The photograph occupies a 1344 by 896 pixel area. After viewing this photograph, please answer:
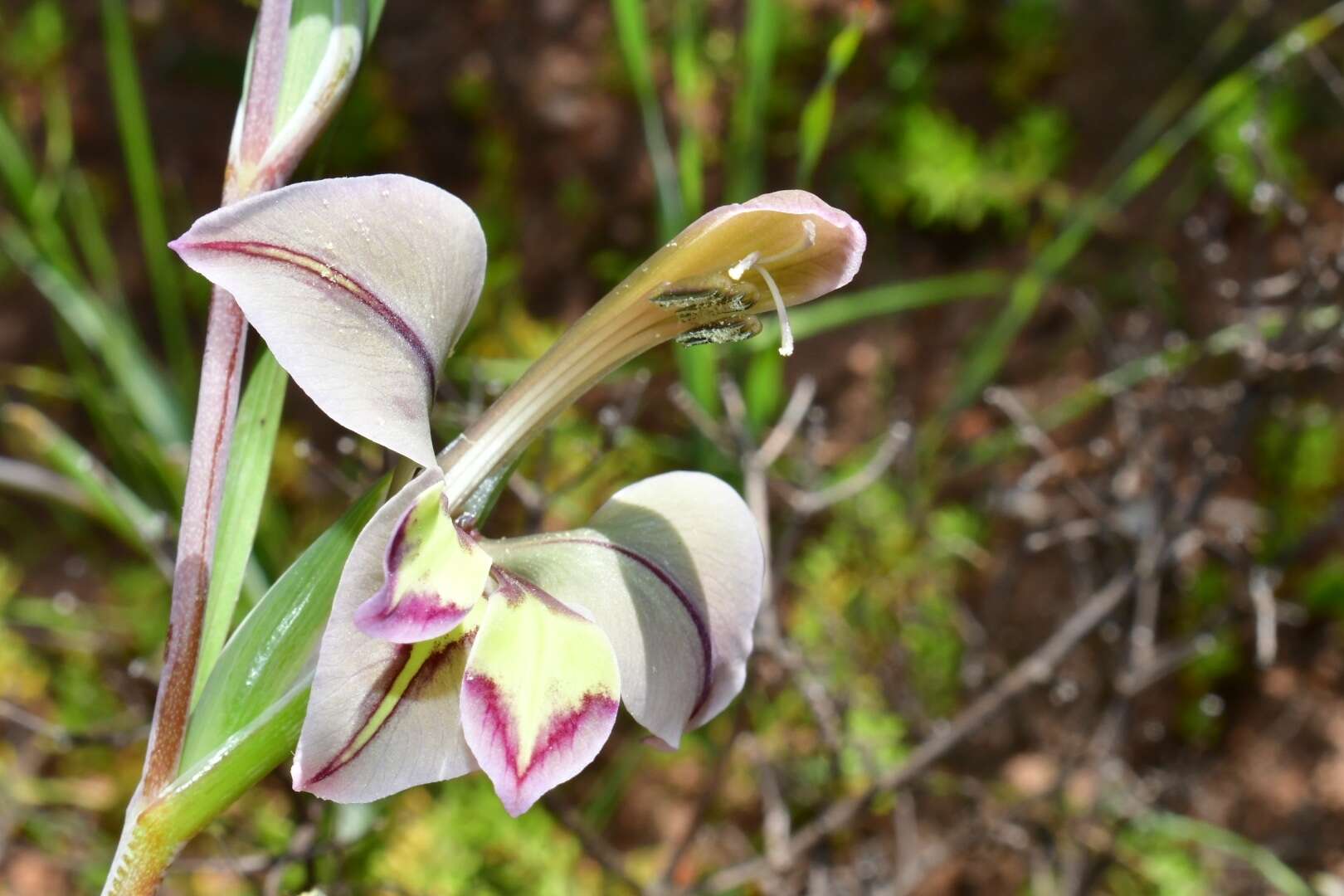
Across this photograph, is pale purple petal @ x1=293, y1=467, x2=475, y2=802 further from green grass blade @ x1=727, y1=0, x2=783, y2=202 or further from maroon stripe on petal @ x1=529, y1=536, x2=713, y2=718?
green grass blade @ x1=727, y1=0, x2=783, y2=202

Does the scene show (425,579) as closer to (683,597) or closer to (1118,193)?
(683,597)

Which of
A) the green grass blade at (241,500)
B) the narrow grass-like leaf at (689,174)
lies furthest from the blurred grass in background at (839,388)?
the green grass blade at (241,500)

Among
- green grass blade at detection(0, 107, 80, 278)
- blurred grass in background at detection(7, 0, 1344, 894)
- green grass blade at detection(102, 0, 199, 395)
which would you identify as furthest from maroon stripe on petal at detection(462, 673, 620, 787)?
green grass blade at detection(102, 0, 199, 395)

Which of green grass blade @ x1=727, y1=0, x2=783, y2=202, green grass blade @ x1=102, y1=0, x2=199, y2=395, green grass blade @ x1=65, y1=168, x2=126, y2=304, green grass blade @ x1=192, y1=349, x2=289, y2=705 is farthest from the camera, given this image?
green grass blade @ x1=65, y1=168, x2=126, y2=304

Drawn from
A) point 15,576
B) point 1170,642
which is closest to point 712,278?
→ point 1170,642

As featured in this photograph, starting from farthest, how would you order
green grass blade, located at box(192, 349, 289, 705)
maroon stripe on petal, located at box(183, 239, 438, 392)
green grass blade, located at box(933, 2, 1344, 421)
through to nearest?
green grass blade, located at box(933, 2, 1344, 421), green grass blade, located at box(192, 349, 289, 705), maroon stripe on petal, located at box(183, 239, 438, 392)

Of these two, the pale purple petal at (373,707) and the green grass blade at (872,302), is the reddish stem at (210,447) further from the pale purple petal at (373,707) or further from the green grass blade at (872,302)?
the green grass blade at (872,302)
